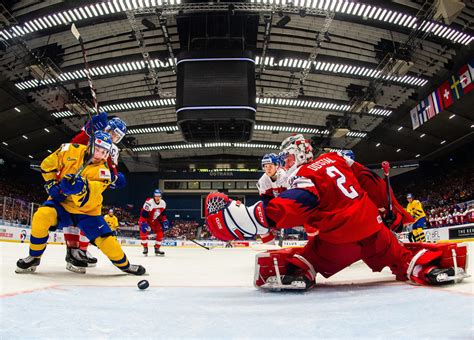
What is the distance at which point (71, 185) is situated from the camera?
295 cm

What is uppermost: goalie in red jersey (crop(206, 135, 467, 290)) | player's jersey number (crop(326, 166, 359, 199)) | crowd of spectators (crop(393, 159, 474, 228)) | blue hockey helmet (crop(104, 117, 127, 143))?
crowd of spectators (crop(393, 159, 474, 228))

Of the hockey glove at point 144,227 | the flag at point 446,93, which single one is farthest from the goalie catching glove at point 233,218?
the flag at point 446,93

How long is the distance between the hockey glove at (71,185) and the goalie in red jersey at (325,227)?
4.76 feet

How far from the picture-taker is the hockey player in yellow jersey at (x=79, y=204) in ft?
10.7

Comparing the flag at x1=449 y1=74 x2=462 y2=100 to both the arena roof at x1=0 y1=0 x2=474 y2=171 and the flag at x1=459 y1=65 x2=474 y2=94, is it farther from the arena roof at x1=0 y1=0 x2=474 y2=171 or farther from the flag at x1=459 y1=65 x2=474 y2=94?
the arena roof at x1=0 y1=0 x2=474 y2=171

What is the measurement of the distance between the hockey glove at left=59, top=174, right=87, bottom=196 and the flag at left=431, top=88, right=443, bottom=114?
46.2ft

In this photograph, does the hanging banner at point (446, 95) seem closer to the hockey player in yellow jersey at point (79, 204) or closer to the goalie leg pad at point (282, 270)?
the goalie leg pad at point (282, 270)

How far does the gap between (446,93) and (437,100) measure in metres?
0.65

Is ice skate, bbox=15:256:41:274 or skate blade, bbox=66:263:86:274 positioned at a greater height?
ice skate, bbox=15:256:41:274

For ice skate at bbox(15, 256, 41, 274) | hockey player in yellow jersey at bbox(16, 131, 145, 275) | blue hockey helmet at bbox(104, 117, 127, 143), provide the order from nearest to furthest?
ice skate at bbox(15, 256, 41, 274), hockey player in yellow jersey at bbox(16, 131, 145, 275), blue hockey helmet at bbox(104, 117, 127, 143)

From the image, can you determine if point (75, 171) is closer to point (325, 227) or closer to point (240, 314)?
point (325, 227)

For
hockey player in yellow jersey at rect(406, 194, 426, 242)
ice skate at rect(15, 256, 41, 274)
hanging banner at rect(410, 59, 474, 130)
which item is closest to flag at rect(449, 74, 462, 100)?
hanging banner at rect(410, 59, 474, 130)

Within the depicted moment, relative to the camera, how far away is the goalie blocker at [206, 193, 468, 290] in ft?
6.61

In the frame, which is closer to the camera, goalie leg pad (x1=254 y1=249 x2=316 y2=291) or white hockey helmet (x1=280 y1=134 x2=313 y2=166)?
goalie leg pad (x1=254 y1=249 x2=316 y2=291)
